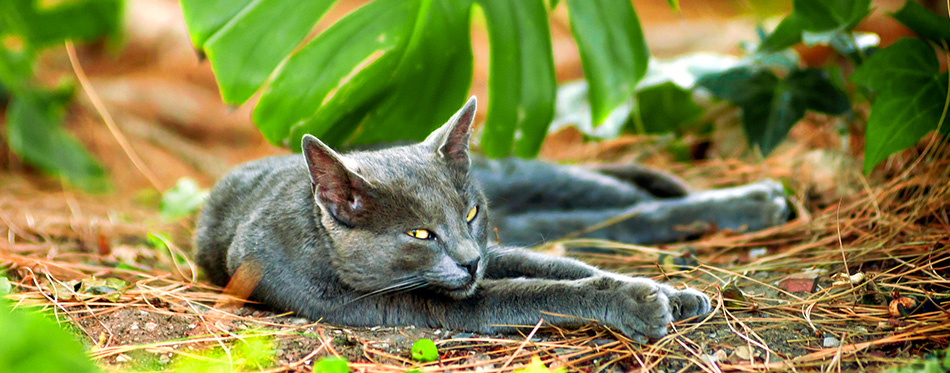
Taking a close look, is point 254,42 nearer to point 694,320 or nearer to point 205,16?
point 205,16

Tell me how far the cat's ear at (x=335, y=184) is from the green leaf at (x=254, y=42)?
552 millimetres

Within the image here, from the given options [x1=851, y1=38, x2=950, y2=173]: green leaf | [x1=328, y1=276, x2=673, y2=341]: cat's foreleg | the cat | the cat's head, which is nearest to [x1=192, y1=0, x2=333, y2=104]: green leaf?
the cat

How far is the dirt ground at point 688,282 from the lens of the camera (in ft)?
5.15

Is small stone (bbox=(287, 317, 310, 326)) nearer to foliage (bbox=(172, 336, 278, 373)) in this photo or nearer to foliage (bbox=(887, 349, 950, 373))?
foliage (bbox=(172, 336, 278, 373))

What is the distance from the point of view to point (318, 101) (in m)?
2.16

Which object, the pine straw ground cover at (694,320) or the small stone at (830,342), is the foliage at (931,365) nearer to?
the pine straw ground cover at (694,320)

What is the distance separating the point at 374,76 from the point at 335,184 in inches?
23.8

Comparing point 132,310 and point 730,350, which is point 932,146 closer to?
point 730,350

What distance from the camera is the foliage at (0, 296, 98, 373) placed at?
989 millimetres

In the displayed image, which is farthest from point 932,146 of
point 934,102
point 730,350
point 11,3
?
point 11,3

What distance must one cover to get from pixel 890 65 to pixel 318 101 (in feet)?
6.28

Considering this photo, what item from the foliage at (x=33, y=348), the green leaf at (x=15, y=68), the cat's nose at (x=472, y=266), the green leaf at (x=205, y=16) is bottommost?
the cat's nose at (x=472, y=266)

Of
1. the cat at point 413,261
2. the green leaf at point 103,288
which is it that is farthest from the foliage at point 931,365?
the green leaf at point 103,288

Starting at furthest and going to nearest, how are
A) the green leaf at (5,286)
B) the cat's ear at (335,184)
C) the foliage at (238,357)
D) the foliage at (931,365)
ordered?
the green leaf at (5,286) < the cat's ear at (335,184) < the foliage at (238,357) < the foliage at (931,365)
